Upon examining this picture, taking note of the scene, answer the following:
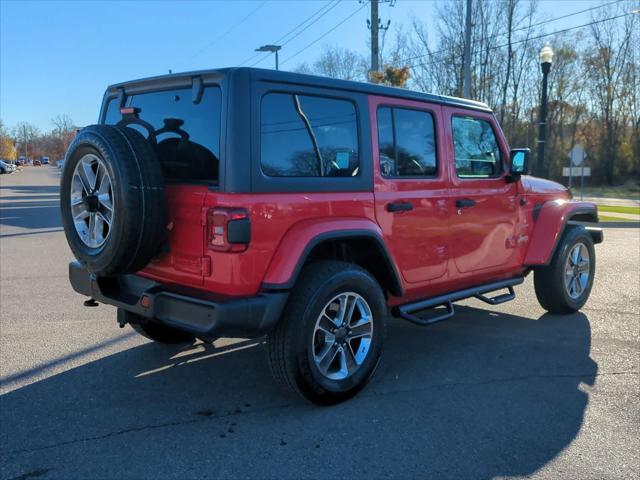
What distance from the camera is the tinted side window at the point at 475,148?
445 centimetres

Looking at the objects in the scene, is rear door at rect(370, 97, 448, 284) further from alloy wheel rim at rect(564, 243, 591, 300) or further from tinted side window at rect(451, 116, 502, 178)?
alloy wheel rim at rect(564, 243, 591, 300)

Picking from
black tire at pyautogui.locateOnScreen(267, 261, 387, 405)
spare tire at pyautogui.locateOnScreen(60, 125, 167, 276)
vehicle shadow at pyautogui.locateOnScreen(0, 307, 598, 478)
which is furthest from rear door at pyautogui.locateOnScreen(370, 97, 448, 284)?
spare tire at pyautogui.locateOnScreen(60, 125, 167, 276)

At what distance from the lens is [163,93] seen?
352 centimetres

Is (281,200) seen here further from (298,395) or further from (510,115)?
(510,115)

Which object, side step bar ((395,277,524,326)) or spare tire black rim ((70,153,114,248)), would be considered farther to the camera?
side step bar ((395,277,524,326))

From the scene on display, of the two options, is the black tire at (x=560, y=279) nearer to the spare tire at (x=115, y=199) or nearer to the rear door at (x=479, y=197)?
the rear door at (x=479, y=197)

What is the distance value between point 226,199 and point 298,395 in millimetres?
1290

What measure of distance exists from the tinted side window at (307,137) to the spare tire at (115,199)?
0.67m

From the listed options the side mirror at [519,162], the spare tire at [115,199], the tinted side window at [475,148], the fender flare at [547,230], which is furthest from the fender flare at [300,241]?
the fender flare at [547,230]

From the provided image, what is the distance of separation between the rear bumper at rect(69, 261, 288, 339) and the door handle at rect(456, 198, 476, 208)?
72.4 inches

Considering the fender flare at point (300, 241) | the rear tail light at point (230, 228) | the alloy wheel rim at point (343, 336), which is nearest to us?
the rear tail light at point (230, 228)

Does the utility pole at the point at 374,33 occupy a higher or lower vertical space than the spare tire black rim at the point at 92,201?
higher

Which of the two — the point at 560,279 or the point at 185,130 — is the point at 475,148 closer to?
the point at 560,279

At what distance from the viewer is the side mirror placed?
4.77 meters
